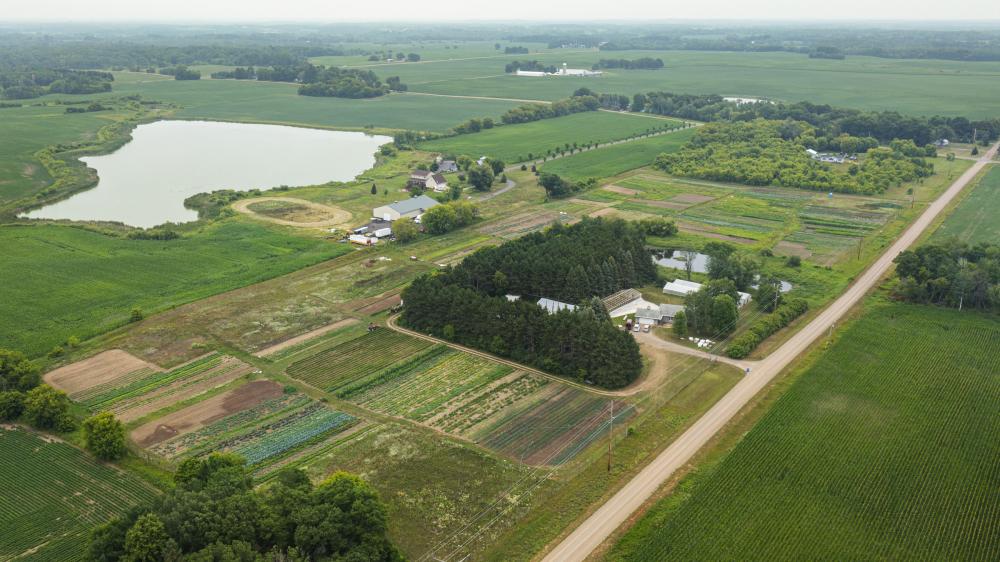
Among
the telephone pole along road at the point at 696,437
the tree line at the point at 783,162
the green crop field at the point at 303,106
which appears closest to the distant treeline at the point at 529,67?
the green crop field at the point at 303,106

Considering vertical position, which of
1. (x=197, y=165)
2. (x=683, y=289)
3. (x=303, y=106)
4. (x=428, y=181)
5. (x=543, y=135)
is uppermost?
(x=303, y=106)

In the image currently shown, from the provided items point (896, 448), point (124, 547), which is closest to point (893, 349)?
point (896, 448)

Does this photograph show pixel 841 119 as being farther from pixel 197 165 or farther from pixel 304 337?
pixel 304 337

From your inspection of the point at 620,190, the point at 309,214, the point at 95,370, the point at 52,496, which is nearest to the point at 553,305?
the point at 95,370

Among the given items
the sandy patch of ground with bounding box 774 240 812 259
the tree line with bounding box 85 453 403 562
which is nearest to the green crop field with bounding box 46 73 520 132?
the sandy patch of ground with bounding box 774 240 812 259

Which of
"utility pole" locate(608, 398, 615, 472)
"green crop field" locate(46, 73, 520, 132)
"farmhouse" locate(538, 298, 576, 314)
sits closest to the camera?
"utility pole" locate(608, 398, 615, 472)

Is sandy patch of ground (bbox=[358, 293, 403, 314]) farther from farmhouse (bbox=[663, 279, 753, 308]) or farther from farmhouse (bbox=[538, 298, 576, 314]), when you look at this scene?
farmhouse (bbox=[663, 279, 753, 308])

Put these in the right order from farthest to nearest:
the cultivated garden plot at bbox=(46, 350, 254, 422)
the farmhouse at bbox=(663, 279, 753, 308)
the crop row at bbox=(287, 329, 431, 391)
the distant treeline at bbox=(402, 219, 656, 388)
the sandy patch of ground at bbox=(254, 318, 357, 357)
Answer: the farmhouse at bbox=(663, 279, 753, 308) < the sandy patch of ground at bbox=(254, 318, 357, 357) < the crop row at bbox=(287, 329, 431, 391) < the distant treeline at bbox=(402, 219, 656, 388) < the cultivated garden plot at bbox=(46, 350, 254, 422)
